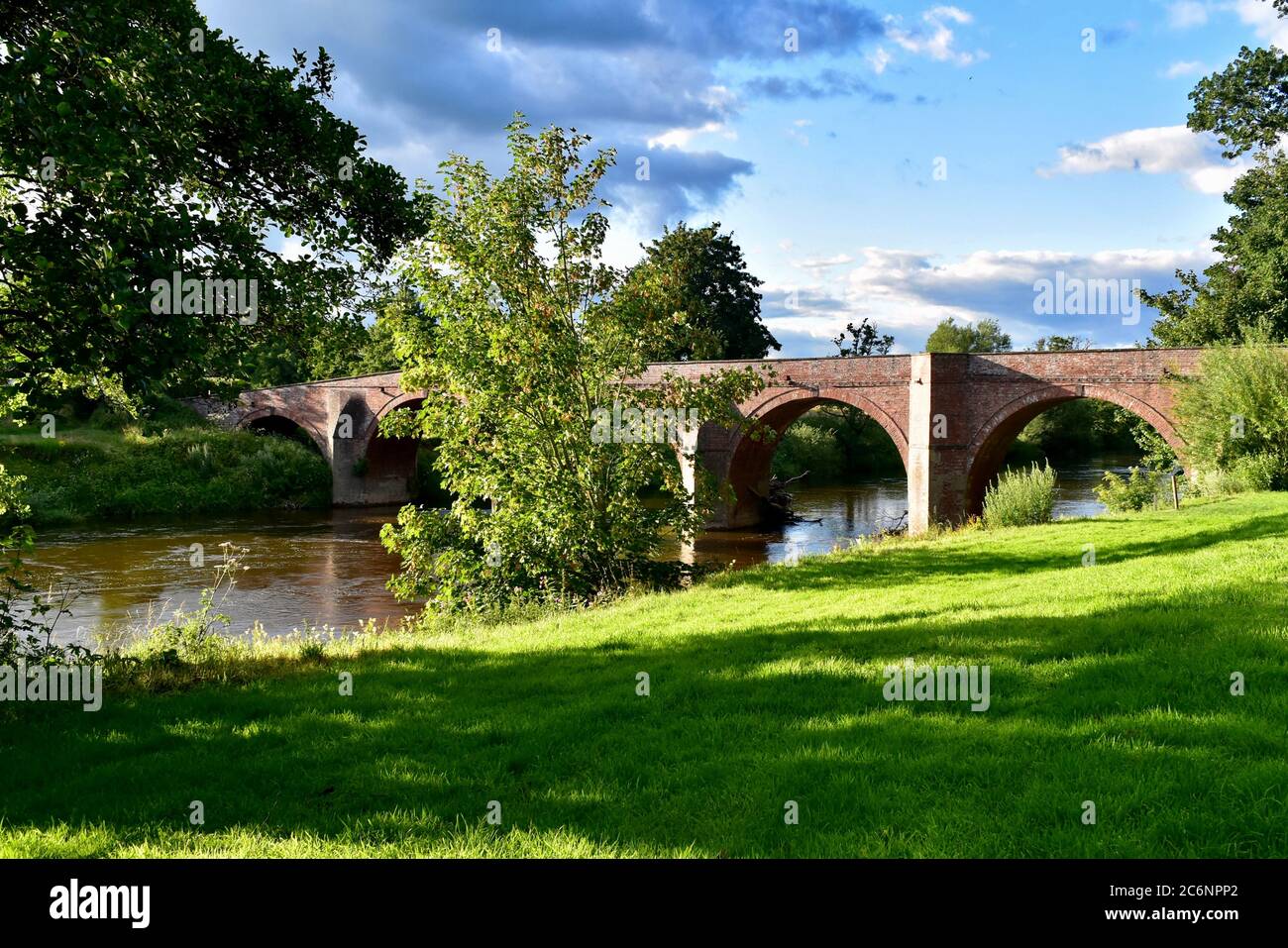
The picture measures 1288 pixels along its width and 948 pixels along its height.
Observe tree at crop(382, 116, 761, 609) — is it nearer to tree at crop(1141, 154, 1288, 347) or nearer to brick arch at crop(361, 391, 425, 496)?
tree at crop(1141, 154, 1288, 347)

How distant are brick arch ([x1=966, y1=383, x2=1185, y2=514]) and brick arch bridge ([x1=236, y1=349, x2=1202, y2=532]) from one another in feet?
0.10

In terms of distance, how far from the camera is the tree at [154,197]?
6.14 m

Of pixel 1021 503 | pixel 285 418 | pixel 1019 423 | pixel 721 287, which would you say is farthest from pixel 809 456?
pixel 1021 503

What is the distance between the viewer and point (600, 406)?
1409 cm

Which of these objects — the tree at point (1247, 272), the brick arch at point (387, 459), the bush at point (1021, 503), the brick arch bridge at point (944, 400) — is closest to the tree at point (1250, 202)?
the tree at point (1247, 272)

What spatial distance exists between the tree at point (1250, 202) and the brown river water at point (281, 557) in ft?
25.2

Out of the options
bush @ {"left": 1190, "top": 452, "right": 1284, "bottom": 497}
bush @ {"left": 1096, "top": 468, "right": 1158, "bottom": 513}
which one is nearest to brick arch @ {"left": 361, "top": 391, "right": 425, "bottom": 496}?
bush @ {"left": 1096, "top": 468, "right": 1158, "bottom": 513}

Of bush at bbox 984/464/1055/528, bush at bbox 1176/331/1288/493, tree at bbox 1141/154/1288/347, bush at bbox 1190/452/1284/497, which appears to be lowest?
bush at bbox 984/464/1055/528

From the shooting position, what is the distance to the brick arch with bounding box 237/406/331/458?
4431cm

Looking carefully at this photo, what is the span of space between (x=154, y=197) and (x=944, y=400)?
23.5 meters
